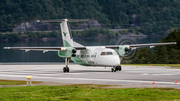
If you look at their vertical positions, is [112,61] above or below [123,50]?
below

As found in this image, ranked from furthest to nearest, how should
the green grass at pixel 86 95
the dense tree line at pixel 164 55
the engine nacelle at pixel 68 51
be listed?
1. the dense tree line at pixel 164 55
2. the engine nacelle at pixel 68 51
3. the green grass at pixel 86 95

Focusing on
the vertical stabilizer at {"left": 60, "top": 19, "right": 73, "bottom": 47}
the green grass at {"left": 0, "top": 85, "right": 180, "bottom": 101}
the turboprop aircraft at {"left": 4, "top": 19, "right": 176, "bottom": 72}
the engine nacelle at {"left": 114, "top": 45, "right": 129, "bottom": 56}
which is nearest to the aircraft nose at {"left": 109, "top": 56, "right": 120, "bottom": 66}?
the turboprop aircraft at {"left": 4, "top": 19, "right": 176, "bottom": 72}

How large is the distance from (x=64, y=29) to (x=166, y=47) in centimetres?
4082

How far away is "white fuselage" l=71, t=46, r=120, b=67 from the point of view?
1272 inches

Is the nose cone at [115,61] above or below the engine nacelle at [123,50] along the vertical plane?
below

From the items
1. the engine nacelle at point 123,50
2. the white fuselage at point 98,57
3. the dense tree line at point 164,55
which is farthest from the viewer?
the dense tree line at point 164,55

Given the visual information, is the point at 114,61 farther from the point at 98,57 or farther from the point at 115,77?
the point at 115,77

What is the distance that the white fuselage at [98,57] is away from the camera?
3231cm

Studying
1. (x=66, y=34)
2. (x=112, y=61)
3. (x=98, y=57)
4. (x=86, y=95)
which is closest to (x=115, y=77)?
(x=112, y=61)

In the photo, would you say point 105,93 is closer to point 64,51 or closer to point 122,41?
point 64,51

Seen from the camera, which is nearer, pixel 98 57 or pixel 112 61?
pixel 112 61

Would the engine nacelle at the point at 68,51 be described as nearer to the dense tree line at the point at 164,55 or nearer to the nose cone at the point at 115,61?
the nose cone at the point at 115,61

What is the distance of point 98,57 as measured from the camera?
3403 centimetres

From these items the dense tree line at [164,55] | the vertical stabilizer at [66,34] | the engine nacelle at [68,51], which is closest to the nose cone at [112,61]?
the engine nacelle at [68,51]
